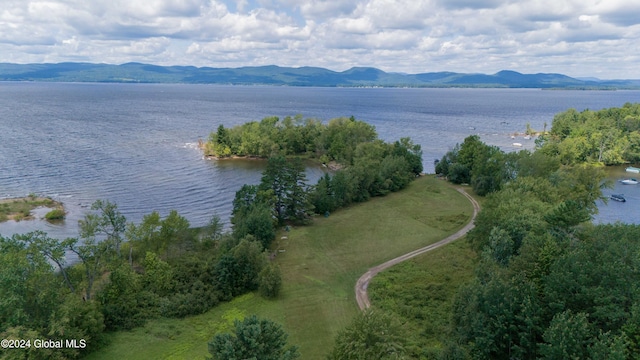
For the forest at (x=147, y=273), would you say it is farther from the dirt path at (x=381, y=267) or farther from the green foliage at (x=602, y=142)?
the green foliage at (x=602, y=142)

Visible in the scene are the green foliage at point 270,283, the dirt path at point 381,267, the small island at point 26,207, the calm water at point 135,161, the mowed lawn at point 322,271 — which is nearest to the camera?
the mowed lawn at point 322,271

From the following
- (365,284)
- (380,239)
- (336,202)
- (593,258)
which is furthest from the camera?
(336,202)

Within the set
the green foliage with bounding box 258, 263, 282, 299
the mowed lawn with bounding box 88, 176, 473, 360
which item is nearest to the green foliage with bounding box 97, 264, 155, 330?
the mowed lawn with bounding box 88, 176, 473, 360

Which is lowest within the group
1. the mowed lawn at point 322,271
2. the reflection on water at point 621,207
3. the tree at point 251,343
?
the mowed lawn at point 322,271

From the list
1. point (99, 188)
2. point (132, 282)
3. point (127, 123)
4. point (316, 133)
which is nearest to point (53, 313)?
point (132, 282)

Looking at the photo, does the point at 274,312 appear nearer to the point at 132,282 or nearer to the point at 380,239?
the point at 132,282

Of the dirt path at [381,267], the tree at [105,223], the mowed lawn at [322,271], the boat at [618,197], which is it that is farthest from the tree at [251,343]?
the boat at [618,197]
